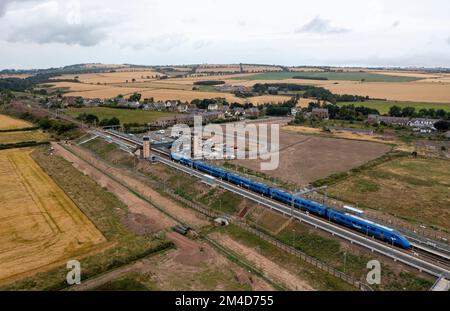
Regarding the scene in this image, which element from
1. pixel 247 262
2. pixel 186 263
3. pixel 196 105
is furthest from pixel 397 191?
pixel 196 105

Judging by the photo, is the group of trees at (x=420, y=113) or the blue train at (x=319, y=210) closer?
the blue train at (x=319, y=210)

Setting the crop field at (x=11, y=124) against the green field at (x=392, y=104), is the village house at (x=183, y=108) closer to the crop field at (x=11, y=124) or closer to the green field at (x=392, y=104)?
the crop field at (x=11, y=124)

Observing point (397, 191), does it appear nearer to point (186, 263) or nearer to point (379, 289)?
point (379, 289)

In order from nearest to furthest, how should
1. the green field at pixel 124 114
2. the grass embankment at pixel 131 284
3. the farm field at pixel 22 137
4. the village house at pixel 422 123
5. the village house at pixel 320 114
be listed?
the grass embankment at pixel 131 284
the farm field at pixel 22 137
the village house at pixel 422 123
the green field at pixel 124 114
the village house at pixel 320 114

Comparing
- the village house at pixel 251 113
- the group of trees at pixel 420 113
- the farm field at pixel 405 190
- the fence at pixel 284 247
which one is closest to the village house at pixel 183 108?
the village house at pixel 251 113

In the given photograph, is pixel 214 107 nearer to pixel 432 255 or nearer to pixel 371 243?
pixel 371 243

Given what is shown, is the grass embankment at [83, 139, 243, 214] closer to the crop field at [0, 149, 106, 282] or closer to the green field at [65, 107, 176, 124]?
the crop field at [0, 149, 106, 282]
